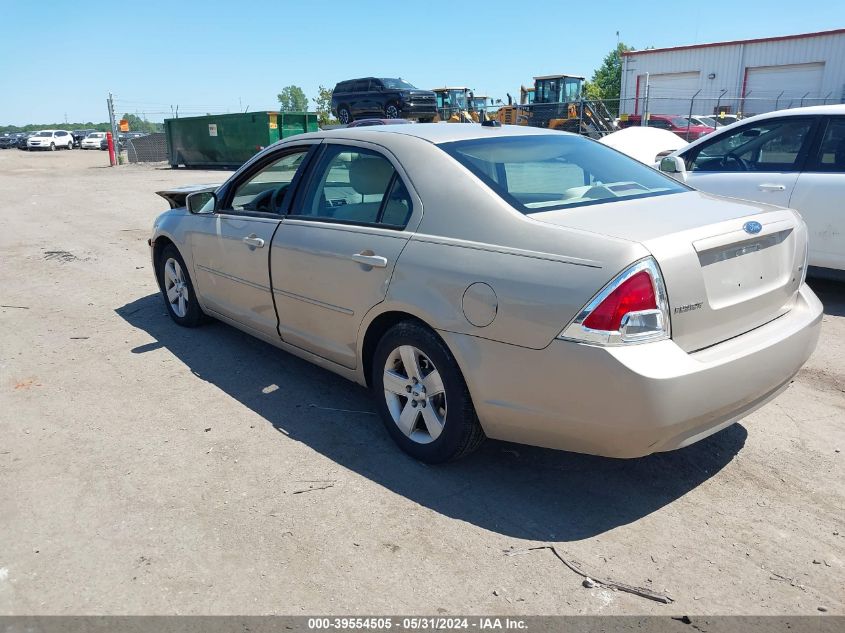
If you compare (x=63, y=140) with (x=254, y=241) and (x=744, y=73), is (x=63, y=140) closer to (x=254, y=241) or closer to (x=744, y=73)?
(x=744, y=73)

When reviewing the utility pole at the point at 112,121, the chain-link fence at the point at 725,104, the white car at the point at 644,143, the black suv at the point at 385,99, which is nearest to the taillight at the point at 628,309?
the white car at the point at 644,143

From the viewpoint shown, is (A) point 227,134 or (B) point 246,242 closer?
(B) point 246,242

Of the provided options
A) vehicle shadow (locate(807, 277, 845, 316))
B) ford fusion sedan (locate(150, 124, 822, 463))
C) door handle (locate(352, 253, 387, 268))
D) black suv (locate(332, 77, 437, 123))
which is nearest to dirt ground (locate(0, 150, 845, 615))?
ford fusion sedan (locate(150, 124, 822, 463))

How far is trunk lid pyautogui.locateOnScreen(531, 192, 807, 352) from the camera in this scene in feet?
9.18

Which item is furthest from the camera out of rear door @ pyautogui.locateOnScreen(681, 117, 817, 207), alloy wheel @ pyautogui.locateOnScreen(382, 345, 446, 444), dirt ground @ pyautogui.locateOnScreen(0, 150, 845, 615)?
rear door @ pyautogui.locateOnScreen(681, 117, 817, 207)

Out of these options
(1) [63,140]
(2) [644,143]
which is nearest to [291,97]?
(1) [63,140]

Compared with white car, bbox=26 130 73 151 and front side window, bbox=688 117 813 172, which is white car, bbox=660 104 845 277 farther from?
white car, bbox=26 130 73 151

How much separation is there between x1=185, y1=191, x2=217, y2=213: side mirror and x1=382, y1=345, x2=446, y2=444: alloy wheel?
2.36 metres

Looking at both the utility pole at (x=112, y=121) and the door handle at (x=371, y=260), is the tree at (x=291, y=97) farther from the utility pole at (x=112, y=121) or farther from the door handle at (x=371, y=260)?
the door handle at (x=371, y=260)

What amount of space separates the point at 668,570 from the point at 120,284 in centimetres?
660

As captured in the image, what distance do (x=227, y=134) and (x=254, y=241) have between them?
76.5 ft

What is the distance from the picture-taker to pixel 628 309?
2.70 m

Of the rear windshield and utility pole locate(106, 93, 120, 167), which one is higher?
utility pole locate(106, 93, 120, 167)

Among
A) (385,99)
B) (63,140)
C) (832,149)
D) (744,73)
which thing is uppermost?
(744,73)
